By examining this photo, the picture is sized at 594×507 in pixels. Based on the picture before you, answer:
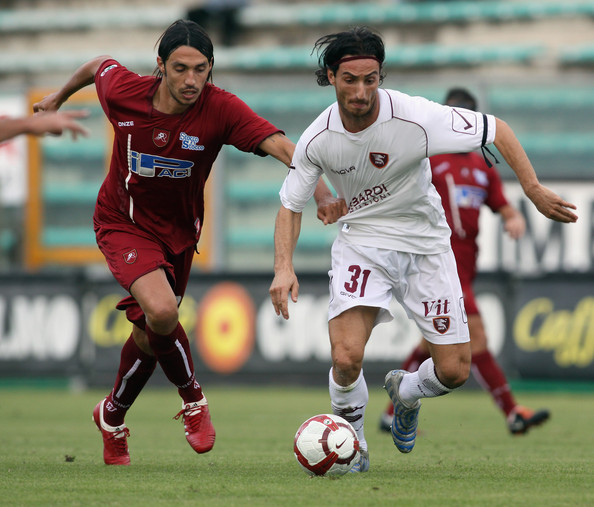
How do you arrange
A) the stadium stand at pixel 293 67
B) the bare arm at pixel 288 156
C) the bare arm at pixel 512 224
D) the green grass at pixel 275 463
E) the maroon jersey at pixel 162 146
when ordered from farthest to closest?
1. the stadium stand at pixel 293 67
2. the bare arm at pixel 512 224
3. the maroon jersey at pixel 162 146
4. the bare arm at pixel 288 156
5. the green grass at pixel 275 463

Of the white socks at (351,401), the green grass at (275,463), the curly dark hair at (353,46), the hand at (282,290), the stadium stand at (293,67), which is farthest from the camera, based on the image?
the stadium stand at (293,67)

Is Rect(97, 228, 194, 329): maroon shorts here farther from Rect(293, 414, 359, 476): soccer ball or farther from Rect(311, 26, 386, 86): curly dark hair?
Rect(311, 26, 386, 86): curly dark hair

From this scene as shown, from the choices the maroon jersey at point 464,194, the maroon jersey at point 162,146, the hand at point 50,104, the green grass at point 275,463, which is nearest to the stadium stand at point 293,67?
the maroon jersey at point 464,194

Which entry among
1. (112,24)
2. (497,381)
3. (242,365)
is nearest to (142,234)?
(497,381)

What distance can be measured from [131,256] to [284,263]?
1.03 metres

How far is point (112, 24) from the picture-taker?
20844 millimetres

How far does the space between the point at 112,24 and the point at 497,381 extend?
45.6 feet

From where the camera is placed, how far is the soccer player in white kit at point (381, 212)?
19.2 ft

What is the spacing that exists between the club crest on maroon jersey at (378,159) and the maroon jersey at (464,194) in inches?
120

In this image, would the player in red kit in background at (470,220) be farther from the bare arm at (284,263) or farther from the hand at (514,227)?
the bare arm at (284,263)

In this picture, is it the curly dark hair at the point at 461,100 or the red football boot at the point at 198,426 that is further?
the curly dark hair at the point at 461,100

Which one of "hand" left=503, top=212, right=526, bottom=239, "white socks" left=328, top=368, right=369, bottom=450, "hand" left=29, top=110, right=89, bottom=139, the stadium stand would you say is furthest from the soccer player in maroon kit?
the stadium stand

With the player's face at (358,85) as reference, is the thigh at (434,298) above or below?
below

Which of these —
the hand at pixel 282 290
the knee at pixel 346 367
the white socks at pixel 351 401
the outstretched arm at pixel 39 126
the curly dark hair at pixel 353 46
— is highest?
the curly dark hair at pixel 353 46
